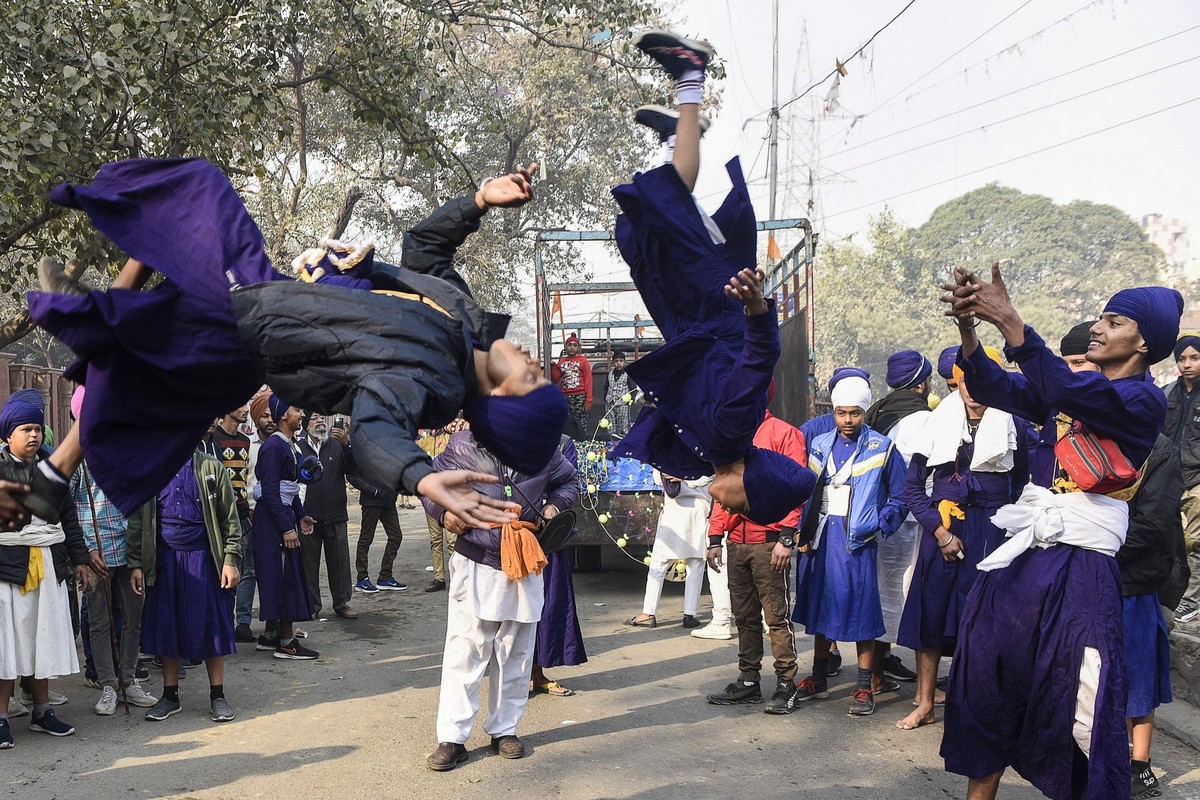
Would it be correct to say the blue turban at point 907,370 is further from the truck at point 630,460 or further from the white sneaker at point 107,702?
the white sneaker at point 107,702

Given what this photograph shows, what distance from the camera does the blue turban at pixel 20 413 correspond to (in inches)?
221

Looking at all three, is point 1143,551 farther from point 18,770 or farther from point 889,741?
point 18,770

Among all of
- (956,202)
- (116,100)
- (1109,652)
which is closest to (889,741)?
(1109,652)

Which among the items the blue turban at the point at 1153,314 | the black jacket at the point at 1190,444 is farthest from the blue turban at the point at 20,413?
the black jacket at the point at 1190,444

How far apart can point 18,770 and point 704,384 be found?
4281 millimetres

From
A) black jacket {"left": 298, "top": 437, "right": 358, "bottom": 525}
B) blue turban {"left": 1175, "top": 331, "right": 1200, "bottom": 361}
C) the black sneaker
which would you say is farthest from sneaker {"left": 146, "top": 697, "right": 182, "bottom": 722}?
blue turban {"left": 1175, "top": 331, "right": 1200, "bottom": 361}

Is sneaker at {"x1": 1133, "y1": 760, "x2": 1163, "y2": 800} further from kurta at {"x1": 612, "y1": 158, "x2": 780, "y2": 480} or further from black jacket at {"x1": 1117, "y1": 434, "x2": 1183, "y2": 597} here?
kurta at {"x1": 612, "y1": 158, "x2": 780, "y2": 480}

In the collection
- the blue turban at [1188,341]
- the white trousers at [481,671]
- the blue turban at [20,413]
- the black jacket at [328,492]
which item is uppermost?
the blue turban at [1188,341]

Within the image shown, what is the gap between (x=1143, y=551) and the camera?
15.8ft

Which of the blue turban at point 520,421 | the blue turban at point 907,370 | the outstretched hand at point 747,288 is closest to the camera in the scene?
the blue turban at point 520,421

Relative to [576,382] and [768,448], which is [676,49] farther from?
[576,382]

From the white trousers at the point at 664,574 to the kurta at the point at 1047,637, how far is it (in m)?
4.89

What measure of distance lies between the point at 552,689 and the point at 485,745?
1135 mm

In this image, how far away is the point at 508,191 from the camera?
3230 mm
